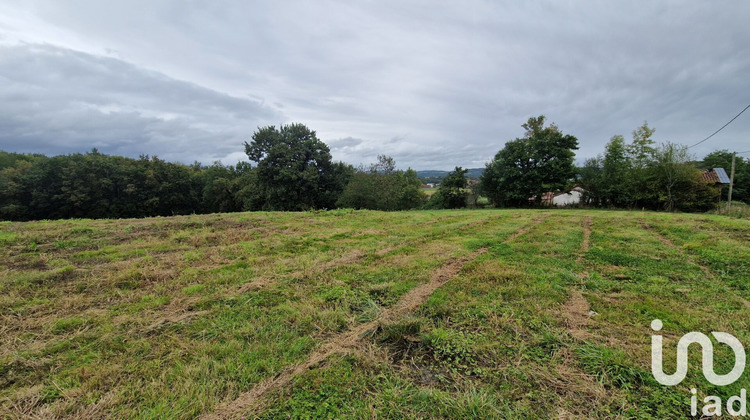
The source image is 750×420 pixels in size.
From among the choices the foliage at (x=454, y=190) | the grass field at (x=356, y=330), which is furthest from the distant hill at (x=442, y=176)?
the grass field at (x=356, y=330)

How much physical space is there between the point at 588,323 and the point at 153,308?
5.64 m

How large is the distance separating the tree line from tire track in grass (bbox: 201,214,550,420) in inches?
1013

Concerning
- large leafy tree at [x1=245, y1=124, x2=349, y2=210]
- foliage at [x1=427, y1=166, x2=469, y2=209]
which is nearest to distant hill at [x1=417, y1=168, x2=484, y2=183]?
foliage at [x1=427, y1=166, x2=469, y2=209]

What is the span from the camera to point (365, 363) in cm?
254

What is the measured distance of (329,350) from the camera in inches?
108

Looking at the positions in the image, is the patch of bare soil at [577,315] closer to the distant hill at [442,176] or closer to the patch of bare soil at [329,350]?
the patch of bare soil at [329,350]

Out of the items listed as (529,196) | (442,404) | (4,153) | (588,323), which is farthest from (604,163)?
(4,153)

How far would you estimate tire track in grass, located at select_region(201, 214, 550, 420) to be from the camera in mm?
2035

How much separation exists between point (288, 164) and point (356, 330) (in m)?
27.6

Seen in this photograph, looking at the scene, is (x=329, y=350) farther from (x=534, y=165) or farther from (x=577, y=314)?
(x=534, y=165)

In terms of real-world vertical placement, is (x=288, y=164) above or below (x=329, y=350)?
above

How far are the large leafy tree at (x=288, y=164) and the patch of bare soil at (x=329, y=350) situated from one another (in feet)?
84.6

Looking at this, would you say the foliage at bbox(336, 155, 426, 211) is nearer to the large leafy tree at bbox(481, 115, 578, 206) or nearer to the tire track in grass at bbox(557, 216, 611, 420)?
the large leafy tree at bbox(481, 115, 578, 206)

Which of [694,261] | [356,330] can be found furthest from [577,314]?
[694,261]
